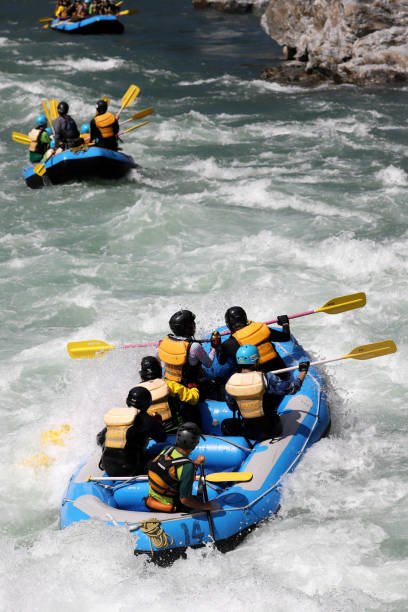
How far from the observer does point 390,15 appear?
17.3 metres

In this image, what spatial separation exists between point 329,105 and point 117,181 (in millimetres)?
6322

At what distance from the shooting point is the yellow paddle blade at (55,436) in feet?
20.4

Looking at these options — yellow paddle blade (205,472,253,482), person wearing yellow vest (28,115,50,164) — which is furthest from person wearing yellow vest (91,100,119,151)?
yellow paddle blade (205,472,253,482)

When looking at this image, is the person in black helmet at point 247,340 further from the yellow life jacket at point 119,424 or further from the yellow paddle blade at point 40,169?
the yellow paddle blade at point 40,169

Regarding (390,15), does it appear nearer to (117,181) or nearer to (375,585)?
(117,181)

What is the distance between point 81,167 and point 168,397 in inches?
285

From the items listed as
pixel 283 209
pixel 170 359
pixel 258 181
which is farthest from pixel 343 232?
pixel 170 359

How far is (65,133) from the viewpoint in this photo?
11.7 metres

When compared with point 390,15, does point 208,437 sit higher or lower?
lower

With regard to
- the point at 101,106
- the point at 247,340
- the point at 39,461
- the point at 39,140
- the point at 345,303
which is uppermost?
the point at 101,106

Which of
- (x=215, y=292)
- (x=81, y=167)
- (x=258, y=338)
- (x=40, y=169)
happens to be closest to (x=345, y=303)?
(x=258, y=338)

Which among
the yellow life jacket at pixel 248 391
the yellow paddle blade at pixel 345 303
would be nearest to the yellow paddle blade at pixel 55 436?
Result: the yellow life jacket at pixel 248 391

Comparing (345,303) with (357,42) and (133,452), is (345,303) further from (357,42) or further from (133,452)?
(357,42)

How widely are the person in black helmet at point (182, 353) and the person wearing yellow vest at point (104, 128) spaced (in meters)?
6.39
